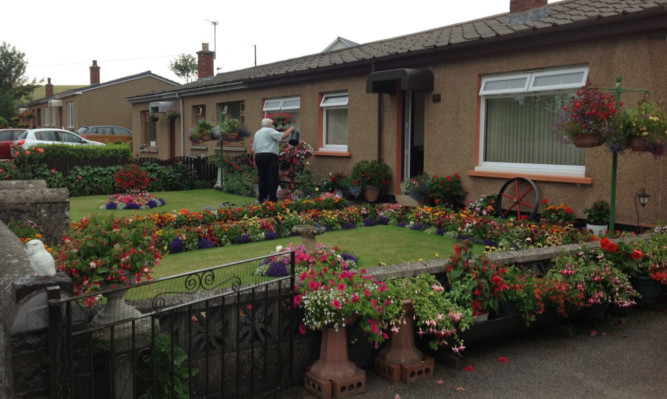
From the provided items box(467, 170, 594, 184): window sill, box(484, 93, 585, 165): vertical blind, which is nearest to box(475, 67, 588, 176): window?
box(484, 93, 585, 165): vertical blind

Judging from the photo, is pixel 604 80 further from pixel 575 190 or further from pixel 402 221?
pixel 402 221

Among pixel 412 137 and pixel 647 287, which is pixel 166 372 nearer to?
pixel 647 287

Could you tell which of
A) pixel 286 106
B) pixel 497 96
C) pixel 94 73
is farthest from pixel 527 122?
pixel 94 73

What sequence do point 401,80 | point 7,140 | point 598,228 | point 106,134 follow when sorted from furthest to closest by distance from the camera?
point 106,134
point 7,140
point 401,80
point 598,228

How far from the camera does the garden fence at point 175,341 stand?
3.28 m

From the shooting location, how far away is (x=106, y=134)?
101 feet

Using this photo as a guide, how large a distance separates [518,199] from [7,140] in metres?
21.7

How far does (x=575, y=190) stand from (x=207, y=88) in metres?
13.9

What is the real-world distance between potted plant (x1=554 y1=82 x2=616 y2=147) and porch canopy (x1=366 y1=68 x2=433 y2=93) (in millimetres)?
4108

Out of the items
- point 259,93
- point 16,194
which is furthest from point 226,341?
point 259,93

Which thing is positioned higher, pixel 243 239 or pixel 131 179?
pixel 131 179

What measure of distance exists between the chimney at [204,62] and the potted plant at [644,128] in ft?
75.5

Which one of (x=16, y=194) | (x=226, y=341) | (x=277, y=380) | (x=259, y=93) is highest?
(x=259, y=93)

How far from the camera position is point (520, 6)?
38.2 feet
